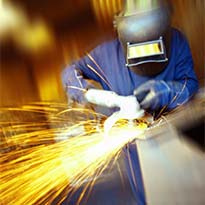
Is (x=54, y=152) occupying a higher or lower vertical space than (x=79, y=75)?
lower

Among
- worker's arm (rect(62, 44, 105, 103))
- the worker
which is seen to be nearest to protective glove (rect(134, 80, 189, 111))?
the worker

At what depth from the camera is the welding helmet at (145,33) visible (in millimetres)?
729

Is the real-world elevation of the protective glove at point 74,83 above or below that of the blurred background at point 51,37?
below

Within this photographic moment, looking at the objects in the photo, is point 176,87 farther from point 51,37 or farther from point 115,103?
point 51,37

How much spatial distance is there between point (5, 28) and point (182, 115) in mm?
466

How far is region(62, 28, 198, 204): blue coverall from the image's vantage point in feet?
2.47

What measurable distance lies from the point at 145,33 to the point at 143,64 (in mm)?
→ 67

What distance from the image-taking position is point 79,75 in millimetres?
787

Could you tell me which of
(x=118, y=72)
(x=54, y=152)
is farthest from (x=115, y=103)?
(x=54, y=152)

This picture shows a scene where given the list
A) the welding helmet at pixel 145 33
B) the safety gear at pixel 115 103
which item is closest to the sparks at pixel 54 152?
the safety gear at pixel 115 103

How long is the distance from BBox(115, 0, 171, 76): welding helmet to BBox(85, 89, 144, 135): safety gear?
0.24 ft

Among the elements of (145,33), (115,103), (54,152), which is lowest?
(54,152)

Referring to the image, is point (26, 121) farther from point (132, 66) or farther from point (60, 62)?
point (132, 66)

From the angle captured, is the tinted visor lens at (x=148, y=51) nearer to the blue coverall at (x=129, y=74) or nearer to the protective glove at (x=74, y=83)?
the blue coverall at (x=129, y=74)
